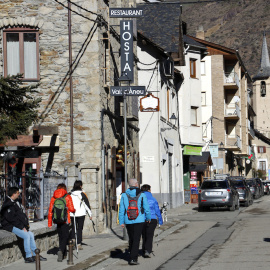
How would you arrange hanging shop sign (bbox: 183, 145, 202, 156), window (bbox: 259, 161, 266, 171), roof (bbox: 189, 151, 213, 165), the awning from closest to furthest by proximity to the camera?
hanging shop sign (bbox: 183, 145, 202, 156) < the awning < roof (bbox: 189, 151, 213, 165) < window (bbox: 259, 161, 266, 171)

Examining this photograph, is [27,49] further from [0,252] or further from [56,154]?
[0,252]

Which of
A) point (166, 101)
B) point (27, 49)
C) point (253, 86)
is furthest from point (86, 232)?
point (253, 86)

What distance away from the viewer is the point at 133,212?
14.0 metres

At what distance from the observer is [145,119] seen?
112 ft

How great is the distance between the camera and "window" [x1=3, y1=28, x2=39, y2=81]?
2144 cm

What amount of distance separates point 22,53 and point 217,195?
16265mm

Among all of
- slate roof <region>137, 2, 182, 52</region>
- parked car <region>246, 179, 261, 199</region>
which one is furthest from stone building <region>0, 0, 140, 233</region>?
parked car <region>246, 179, 261, 199</region>

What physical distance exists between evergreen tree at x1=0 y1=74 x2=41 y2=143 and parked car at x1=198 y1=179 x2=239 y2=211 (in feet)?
71.7

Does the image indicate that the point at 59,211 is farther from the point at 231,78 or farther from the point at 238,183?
the point at 231,78

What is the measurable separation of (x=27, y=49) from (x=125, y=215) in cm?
910

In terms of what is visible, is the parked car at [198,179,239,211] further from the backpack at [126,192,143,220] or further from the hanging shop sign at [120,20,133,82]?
the backpack at [126,192,143,220]

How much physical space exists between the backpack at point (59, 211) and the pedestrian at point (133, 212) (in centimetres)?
125

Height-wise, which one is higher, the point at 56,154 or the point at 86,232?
the point at 56,154

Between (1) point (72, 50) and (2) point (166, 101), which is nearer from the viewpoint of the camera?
(1) point (72, 50)
